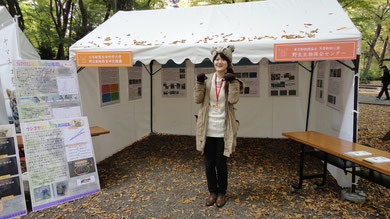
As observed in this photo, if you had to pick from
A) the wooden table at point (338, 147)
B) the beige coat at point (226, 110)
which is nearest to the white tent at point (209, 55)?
the wooden table at point (338, 147)

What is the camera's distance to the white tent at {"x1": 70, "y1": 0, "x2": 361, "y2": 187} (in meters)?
3.20

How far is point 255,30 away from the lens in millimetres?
3705

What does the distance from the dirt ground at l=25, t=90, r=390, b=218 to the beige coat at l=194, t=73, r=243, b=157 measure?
814 mm

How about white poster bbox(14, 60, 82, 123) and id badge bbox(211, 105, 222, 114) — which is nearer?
id badge bbox(211, 105, 222, 114)

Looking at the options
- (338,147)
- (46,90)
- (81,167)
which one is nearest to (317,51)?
(338,147)

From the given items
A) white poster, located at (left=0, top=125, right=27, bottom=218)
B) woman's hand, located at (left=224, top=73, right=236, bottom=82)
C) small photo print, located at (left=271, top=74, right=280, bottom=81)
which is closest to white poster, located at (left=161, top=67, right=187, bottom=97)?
small photo print, located at (left=271, top=74, right=280, bottom=81)

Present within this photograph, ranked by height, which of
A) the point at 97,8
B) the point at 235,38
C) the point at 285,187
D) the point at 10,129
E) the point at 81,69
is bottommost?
the point at 285,187

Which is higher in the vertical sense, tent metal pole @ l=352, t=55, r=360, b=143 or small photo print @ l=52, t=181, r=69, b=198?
tent metal pole @ l=352, t=55, r=360, b=143

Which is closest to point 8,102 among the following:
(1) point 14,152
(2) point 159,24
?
(1) point 14,152

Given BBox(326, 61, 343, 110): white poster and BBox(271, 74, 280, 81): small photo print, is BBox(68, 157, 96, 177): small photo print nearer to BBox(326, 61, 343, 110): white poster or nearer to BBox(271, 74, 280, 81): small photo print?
BBox(326, 61, 343, 110): white poster

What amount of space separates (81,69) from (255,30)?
281 cm

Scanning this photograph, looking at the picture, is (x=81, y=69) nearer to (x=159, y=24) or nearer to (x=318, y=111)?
(x=159, y=24)

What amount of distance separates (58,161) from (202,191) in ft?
6.01

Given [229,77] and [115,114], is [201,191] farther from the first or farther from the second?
[115,114]
